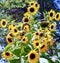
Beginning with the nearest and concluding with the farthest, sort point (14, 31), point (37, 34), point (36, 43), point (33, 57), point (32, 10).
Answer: point (33, 57) → point (36, 43) → point (37, 34) → point (14, 31) → point (32, 10)

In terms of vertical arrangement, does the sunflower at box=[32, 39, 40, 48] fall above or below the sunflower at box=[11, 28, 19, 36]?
below

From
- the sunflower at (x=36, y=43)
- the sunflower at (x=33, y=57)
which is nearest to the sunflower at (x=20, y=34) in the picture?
the sunflower at (x=36, y=43)

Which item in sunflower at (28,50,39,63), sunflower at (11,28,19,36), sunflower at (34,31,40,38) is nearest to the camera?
sunflower at (28,50,39,63)

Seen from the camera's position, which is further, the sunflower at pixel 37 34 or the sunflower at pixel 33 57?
the sunflower at pixel 37 34

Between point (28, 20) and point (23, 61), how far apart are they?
563mm

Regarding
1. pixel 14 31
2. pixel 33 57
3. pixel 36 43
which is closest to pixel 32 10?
pixel 14 31

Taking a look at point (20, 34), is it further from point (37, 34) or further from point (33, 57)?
point (33, 57)

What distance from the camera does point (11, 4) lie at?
17.7ft

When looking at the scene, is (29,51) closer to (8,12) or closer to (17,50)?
(17,50)

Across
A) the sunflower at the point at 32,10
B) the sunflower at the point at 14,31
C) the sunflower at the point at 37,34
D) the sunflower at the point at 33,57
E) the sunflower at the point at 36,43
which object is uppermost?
the sunflower at the point at 32,10

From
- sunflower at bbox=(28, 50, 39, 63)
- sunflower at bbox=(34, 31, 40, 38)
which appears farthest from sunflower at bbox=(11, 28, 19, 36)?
sunflower at bbox=(28, 50, 39, 63)

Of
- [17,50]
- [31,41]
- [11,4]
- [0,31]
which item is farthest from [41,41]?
[11,4]

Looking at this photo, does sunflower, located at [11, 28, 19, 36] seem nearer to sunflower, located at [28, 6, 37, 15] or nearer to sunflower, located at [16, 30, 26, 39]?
sunflower, located at [16, 30, 26, 39]

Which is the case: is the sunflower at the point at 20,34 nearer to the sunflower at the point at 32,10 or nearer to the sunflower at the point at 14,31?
the sunflower at the point at 14,31
